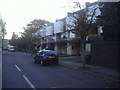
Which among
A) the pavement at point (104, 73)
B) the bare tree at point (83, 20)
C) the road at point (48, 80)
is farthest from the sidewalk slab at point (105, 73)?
the bare tree at point (83, 20)

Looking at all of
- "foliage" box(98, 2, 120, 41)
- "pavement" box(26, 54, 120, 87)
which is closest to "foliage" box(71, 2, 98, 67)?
"foliage" box(98, 2, 120, 41)

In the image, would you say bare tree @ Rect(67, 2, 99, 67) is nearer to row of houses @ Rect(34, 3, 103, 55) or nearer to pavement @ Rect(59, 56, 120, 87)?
pavement @ Rect(59, 56, 120, 87)

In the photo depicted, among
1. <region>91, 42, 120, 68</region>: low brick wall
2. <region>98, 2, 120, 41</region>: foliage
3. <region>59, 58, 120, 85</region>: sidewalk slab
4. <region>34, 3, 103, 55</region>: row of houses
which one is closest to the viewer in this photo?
<region>59, 58, 120, 85</region>: sidewalk slab

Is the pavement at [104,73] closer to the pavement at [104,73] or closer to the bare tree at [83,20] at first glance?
the pavement at [104,73]

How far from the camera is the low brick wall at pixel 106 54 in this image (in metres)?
16.0

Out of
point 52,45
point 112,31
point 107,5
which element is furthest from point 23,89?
point 52,45

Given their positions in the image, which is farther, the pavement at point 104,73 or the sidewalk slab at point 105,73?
the sidewalk slab at point 105,73

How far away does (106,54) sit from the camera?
17297 mm

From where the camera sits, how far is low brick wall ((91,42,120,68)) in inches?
628

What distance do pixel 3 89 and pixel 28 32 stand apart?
37954 mm

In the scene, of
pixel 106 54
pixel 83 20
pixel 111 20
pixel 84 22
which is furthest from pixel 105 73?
pixel 106 54

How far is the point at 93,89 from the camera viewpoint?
8133mm

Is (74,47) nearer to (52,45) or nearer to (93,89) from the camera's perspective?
(52,45)

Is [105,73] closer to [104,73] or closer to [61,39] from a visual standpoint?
[104,73]
